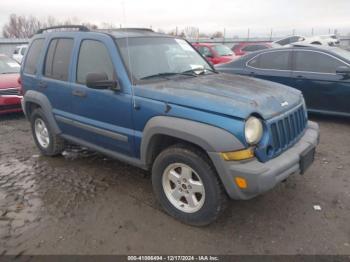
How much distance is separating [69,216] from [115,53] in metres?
1.84

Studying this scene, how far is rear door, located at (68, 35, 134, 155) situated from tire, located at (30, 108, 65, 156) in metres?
0.78

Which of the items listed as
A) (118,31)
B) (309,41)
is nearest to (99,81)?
(118,31)

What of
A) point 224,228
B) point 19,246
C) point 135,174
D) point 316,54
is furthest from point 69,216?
point 316,54

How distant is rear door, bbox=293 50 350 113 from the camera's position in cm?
652

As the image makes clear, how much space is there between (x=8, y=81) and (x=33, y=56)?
3219mm

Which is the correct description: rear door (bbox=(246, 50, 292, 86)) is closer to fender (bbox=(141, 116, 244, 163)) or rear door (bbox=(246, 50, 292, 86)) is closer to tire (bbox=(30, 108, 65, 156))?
tire (bbox=(30, 108, 65, 156))

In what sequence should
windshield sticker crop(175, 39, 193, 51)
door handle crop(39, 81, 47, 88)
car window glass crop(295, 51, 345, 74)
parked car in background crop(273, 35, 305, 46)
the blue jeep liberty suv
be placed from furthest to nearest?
parked car in background crop(273, 35, 305, 46)
car window glass crop(295, 51, 345, 74)
door handle crop(39, 81, 47, 88)
windshield sticker crop(175, 39, 193, 51)
the blue jeep liberty suv

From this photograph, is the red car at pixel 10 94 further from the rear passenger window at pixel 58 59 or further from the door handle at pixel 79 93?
the door handle at pixel 79 93

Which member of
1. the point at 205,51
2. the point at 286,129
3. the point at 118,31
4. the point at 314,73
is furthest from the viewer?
the point at 205,51

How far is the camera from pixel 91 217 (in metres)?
3.67

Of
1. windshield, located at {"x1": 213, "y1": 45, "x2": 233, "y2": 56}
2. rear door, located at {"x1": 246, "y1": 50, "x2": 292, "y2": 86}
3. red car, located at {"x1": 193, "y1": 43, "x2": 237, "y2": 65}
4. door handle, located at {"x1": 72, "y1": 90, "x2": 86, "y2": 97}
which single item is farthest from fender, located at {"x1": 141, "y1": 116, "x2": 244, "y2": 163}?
windshield, located at {"x1": 213, "y1": 45, "x2": 233, "y2": 56}

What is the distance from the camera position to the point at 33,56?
17.6ft

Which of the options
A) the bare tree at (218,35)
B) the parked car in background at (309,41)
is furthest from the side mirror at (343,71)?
the bare tree at (218,35)

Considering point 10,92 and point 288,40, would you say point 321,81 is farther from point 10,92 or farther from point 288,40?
point 288,40
